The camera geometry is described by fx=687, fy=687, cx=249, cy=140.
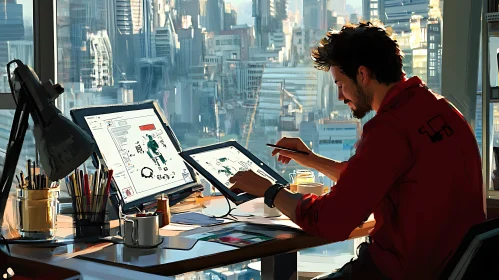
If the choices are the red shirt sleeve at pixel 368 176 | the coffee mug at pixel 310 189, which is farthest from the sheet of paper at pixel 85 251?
the coffee mug at pixel 310 189

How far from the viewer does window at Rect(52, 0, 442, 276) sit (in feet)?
10.2

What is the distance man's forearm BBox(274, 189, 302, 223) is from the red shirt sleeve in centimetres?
14

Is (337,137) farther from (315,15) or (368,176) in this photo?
(368,176)

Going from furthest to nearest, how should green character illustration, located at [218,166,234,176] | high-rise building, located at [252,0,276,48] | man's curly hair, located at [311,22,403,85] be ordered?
1. high-rise building, located at [252,0,276,48]
2. green character illustration, located at [218,166,234,176]
3. man's curly hair, located at [311,22,403,85]

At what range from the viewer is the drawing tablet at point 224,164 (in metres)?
2.25

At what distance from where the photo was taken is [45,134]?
5.05 feet

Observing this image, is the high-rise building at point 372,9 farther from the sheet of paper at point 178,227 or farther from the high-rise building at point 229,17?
the sheet of paper at point 178,227

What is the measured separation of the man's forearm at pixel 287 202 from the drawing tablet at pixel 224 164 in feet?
0.65

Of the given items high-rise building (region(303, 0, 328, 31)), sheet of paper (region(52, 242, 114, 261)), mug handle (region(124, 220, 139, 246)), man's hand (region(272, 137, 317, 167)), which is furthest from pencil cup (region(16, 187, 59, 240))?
high-rise building (region(303, 0, 328, 31))

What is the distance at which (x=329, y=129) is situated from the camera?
3.12 metres

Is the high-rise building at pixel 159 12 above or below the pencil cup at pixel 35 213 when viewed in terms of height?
above

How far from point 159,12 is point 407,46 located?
1136 mm

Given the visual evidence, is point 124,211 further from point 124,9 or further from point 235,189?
point 124,9

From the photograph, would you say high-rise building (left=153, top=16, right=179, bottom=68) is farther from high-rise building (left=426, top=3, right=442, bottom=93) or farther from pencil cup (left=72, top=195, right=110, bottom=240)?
pencil cup (left=72, top=195, right=110, bottom=240)
